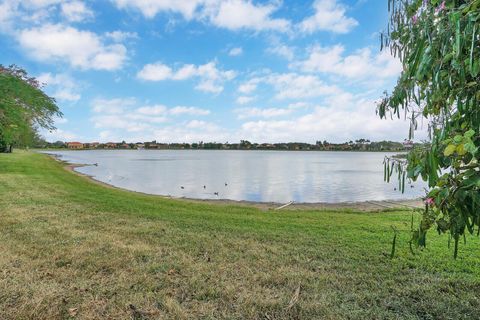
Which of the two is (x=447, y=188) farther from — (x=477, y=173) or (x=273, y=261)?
(x=273, y=261)

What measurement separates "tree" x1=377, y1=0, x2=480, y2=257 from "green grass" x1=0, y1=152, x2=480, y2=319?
74.0 inches

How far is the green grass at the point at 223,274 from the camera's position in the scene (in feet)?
10.6

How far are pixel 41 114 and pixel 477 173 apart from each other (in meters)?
12.9

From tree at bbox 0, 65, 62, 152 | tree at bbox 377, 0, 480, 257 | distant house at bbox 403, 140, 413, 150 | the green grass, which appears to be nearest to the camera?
tree at bbox 377, 0, 480, 257

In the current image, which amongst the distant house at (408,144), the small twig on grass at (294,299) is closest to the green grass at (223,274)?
the small twig on grass at (294,299)

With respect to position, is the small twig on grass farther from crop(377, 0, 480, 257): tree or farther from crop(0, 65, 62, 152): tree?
crop(0, 65, 62, 152): tree

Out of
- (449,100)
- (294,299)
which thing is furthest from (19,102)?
(449,100)

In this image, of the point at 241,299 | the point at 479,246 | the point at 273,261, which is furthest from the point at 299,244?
the point at 479,246

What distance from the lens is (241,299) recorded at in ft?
11.3

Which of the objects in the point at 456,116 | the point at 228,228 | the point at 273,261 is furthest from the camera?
the point at 228,228

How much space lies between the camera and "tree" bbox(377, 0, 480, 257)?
151 centimetres

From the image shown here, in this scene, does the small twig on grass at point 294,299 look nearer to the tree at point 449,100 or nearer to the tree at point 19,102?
the tree at point 449,100

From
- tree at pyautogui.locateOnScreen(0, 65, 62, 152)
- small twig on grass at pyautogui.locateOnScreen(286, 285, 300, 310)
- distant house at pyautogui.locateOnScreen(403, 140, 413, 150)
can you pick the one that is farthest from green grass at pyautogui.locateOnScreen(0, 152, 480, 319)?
tree at pyautogui.locateOnScreen(0, 65, 62, 152)

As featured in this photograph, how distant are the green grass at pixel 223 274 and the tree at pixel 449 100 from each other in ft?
6.17
